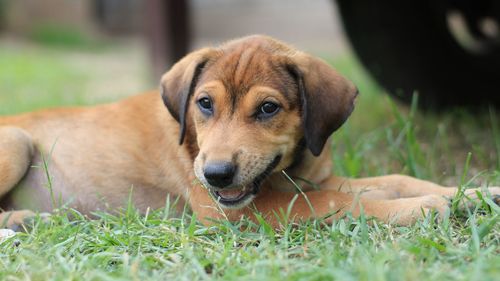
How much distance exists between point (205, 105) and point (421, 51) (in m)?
4.08

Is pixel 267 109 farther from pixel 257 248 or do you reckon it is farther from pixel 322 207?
pixel 257 248

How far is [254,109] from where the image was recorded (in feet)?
14.3

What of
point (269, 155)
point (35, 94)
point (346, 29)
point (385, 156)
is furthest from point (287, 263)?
point (35, 94)

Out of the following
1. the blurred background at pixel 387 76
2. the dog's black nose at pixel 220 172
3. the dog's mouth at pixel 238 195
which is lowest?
the blurred background at pixel 387 76

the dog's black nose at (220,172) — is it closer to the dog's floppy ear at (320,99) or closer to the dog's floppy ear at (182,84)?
the dog's floppy ear at (320,99)

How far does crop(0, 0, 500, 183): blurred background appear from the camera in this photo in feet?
20.7

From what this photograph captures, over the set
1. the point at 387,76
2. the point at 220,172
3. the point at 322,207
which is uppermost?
the point at 220,172

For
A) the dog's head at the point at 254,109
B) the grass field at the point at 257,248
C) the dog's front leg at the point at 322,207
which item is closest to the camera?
the grass field at the point at 257,248

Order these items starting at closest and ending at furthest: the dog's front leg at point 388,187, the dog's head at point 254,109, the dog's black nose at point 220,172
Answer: the dog's black nose at point 220,172 → the dog's head at point 254,109 → the dog's front leg at point 388,187

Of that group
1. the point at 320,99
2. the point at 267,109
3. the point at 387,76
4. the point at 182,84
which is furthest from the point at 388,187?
the point at 387,76

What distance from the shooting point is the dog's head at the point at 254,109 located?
165 inches

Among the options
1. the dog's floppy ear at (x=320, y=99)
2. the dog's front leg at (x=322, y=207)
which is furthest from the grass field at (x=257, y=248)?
the dog's floppy ear at (x=320, y=99)

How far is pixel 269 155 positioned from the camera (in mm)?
4316

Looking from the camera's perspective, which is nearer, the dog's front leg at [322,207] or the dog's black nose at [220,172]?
the dog's black nose at [220,172]
